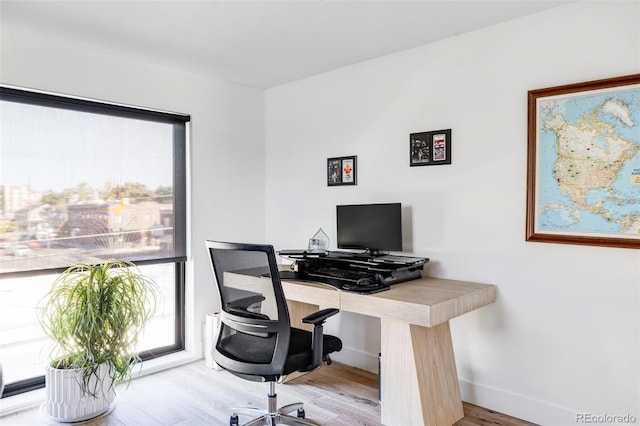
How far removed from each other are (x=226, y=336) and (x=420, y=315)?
43.0 inches

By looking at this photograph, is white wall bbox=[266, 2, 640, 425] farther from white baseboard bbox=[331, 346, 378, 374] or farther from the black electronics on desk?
the black electronics on desk

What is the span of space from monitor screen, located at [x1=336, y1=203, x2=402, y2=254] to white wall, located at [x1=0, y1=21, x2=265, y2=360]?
1160mm

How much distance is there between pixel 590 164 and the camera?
2426 mm

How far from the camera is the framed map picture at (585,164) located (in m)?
2.31

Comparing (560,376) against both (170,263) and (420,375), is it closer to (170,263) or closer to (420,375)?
(420,375)

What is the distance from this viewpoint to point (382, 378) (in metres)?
2.64

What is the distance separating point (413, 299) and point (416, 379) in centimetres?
46

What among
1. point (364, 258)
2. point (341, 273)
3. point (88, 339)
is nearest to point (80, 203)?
point (88, 339)

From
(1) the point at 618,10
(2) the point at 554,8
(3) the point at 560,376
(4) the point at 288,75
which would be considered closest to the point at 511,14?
(2) the point at 554,8

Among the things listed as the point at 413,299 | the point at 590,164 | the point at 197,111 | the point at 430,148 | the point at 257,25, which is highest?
the point at 257,25

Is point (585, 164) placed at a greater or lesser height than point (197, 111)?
lesser

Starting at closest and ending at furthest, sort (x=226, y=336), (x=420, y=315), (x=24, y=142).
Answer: (x=420, y=315)
(x=226, y=336)
(x=24, y=142)

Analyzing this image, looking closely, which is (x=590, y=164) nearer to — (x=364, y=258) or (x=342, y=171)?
(x=364, y=258)

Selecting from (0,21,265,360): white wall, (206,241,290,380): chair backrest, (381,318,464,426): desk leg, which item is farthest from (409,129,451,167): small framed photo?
(0,21,265,360): white wall
